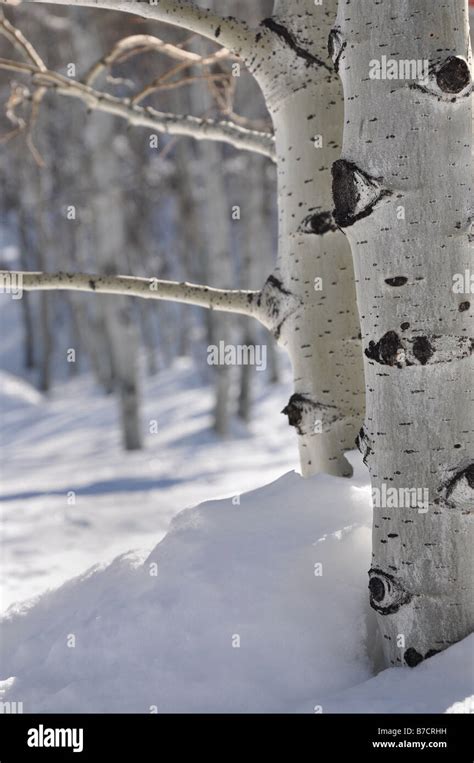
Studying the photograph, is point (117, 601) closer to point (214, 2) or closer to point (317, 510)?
point (317, 510)

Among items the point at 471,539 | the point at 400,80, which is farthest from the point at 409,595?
the point at 400,80

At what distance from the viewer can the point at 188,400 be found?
14.0 m

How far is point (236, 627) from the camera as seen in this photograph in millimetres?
1971

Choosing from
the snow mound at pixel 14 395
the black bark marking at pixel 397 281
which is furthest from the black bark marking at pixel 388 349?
the snow mound at pixel 14 395

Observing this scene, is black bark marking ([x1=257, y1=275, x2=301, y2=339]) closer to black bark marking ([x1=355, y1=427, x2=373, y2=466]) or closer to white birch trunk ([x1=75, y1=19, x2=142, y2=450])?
black bark marking ([x1=355, y1=427, x2=373, y2=466])

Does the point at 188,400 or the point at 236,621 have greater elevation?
the point at 188,400

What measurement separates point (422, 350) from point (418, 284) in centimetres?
15

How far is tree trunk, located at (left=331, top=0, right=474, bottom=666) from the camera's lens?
1.72 m

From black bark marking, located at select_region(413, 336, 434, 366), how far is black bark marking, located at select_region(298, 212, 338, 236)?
77cm

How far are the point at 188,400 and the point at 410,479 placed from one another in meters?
12.3
